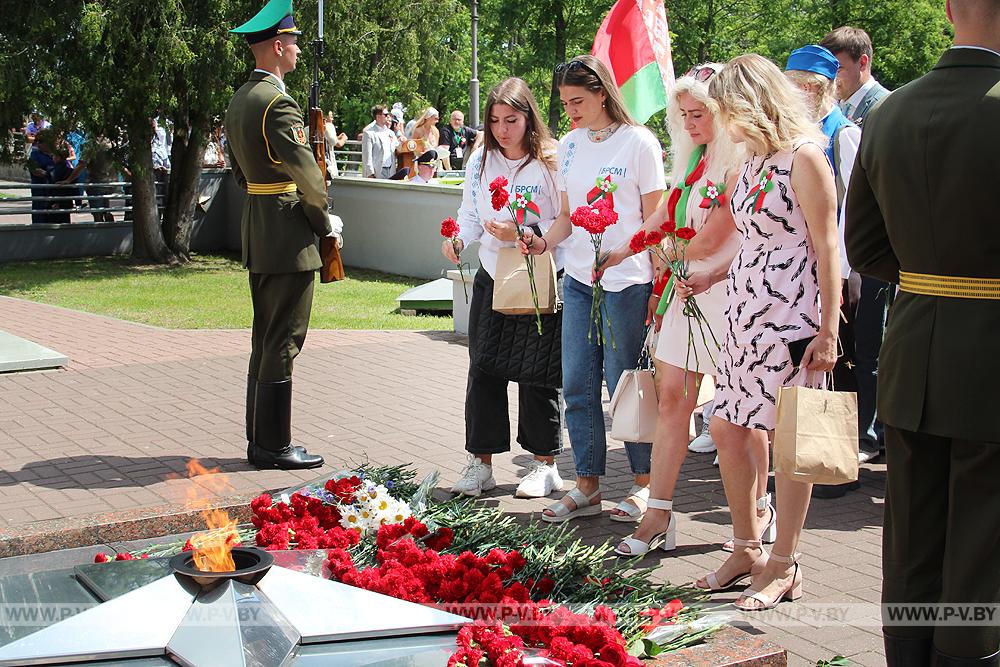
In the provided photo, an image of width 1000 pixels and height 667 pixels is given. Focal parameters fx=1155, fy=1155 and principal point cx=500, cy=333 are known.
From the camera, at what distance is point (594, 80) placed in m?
5.28

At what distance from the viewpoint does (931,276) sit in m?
3.10

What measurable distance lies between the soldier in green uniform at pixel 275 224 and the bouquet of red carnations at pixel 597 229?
179cm

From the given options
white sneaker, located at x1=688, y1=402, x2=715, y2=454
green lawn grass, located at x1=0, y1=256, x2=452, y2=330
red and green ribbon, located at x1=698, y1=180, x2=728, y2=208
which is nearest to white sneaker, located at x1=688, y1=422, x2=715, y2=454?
white sneaker, located at x1=688, y1=402, x2=715, y2=454

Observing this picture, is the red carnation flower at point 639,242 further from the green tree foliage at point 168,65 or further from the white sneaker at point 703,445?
the green tree foliage at point 168,65

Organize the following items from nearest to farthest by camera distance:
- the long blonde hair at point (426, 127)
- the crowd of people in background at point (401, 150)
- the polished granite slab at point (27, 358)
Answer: the polished granite slab at point (27, 358)
the crowd of people in background at point (401, 150)
the long blonde hair at point (426, 127)

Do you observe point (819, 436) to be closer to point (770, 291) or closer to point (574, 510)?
point (770, 291)

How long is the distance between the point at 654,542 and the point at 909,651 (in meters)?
1.82

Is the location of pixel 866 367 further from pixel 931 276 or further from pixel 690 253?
pixel 931 276

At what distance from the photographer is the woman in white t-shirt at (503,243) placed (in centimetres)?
570

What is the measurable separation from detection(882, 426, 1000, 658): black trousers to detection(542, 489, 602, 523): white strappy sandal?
229 centimetres

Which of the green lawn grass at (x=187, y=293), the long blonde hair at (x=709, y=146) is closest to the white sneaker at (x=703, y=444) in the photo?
the long blonde hair at (x=709, y=146)

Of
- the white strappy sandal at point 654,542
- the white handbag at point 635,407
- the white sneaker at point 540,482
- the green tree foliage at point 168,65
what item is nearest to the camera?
the white strappy sandal at point 654,542

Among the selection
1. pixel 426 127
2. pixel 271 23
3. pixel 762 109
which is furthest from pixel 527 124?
pixel 426 127

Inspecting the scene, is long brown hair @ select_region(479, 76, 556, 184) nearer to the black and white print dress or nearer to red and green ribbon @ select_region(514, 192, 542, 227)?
red and green ribbon @ select_region(514, 192, 542, 227)
